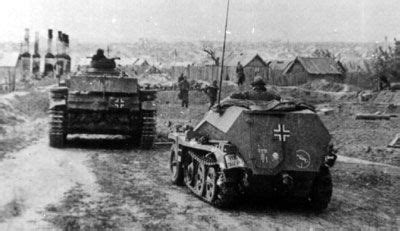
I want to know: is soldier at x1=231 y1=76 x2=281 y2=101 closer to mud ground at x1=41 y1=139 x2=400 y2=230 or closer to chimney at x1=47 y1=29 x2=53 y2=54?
mud ground at x1=41 y1=139 x2=400 y2=230

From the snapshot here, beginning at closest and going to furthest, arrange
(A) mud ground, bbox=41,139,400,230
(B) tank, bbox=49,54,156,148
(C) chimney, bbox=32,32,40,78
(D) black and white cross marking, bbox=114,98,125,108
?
(A) mud ground, bbox=41,139,400,230
(B) tank, bbox=49,54,156,148
(D) black and white cross marking, bbox=114,98,125,108
(C) chimney, bbox=32,32,40,78

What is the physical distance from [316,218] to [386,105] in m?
20.1

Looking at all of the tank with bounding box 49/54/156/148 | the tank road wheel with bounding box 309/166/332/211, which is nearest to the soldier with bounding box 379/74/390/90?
the tank with bounding box 49/54/156/148

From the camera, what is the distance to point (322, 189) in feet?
29.5

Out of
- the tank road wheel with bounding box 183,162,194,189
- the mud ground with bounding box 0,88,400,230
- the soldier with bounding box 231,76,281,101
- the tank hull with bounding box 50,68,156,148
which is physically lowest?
the mud ground with bounding box 0,88,400,230

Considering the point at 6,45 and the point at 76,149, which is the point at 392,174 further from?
the point at 6,45

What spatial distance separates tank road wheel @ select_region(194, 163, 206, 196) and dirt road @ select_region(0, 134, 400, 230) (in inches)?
5.8

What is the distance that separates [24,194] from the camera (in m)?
9.39

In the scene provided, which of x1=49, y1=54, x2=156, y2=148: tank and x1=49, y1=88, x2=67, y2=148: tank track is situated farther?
x1=49, y1=54, x2=156, y2=148: tank

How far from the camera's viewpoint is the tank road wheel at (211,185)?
895 centimetres

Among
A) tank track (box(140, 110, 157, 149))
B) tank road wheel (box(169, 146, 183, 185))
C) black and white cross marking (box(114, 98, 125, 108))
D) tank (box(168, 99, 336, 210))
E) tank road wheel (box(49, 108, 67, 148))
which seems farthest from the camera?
tank track (box(140, 110, 157, 149))

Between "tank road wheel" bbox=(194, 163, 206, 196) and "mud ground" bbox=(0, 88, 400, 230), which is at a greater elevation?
"tank road wheel" bbox=(194, 163, 206, 196)

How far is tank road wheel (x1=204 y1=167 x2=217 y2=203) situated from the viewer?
8945 mm

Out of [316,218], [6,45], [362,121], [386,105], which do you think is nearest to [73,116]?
[316,218]
